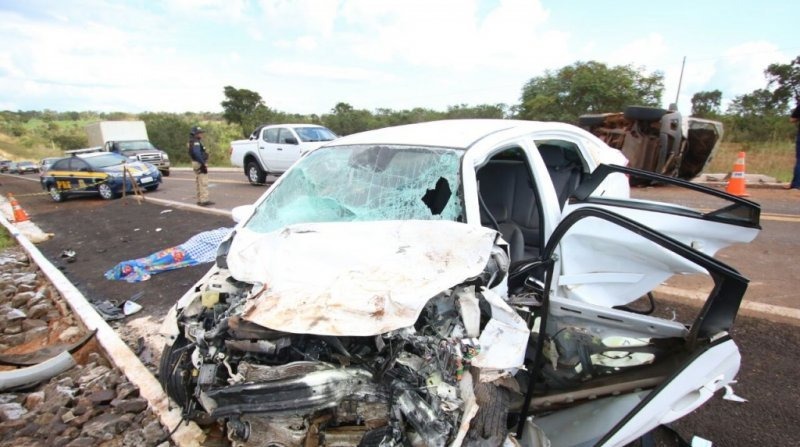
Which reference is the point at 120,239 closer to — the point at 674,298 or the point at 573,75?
the point at 674,298

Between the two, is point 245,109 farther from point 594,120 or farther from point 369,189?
point 369,189

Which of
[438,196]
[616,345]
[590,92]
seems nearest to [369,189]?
[438,196]

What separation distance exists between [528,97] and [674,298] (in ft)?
61.4

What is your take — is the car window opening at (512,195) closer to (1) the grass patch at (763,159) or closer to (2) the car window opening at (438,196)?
(2) the car window opening at (438,196)

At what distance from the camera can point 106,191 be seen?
13.3 meters

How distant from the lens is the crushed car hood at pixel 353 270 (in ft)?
5.90

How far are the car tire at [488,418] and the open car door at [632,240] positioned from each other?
959 millimetres

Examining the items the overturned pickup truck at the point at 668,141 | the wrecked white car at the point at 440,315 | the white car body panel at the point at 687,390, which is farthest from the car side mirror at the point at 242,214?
the overturned pickup truck at the point at 668,141

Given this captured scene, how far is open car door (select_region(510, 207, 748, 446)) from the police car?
1389cm

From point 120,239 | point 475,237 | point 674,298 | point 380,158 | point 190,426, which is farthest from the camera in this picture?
point 120,239

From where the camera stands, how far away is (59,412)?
9.48 ft

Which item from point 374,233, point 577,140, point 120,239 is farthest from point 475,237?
point 120,239

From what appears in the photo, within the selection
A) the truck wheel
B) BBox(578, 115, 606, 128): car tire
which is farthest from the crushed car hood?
the truck wheel

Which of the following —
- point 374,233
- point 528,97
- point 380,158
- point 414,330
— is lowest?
point 414,330
